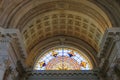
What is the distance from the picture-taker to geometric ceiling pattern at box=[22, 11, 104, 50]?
674 inches

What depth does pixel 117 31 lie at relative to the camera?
1338cm

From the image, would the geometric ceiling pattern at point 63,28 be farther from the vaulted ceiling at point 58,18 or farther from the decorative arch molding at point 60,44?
the decorative arch molding at point 60,44

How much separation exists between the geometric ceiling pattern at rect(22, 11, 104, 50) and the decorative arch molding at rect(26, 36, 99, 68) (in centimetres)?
38

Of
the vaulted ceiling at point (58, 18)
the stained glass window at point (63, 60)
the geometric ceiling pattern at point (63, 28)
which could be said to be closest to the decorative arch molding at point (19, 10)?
the vaulted ceiling at point (58, 18)

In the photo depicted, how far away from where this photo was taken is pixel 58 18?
1798 centimetres

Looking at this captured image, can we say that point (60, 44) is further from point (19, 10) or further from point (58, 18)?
point (19, 10)

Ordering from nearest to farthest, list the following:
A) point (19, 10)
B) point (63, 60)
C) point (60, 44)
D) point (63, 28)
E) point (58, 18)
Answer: point (19, 10), point (58, 18), point (63, 60), point (63, 28), point (60, 44)

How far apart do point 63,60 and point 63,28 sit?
9.40 ft

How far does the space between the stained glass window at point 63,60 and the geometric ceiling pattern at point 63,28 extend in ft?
4.67

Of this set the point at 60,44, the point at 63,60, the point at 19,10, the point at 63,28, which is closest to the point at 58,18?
the point at 63,28

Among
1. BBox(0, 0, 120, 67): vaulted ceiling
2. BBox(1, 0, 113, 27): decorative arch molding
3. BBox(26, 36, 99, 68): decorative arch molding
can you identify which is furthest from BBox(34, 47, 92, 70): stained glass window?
BBox(1, 0, 113, 27): decorative arch molding

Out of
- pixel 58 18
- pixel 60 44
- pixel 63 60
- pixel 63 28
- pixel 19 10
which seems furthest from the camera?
pixel 60 44

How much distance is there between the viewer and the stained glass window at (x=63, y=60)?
61.3 ft

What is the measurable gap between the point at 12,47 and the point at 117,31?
666cm
